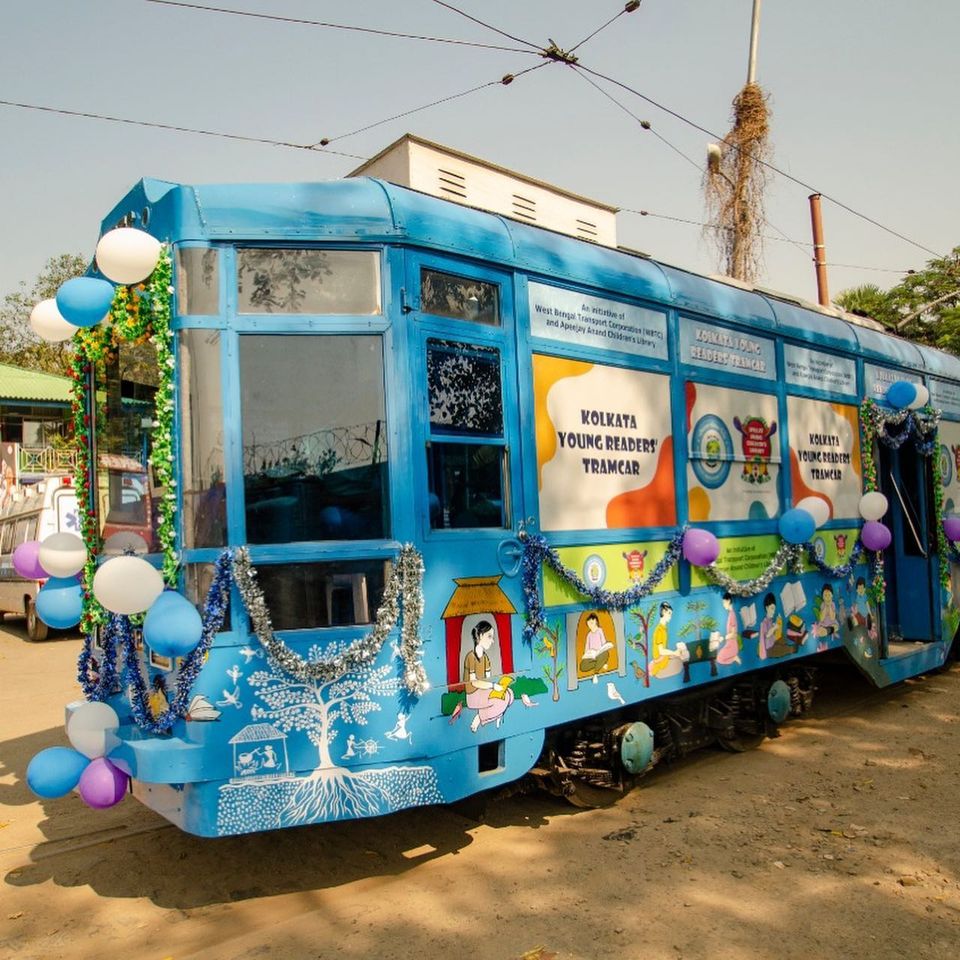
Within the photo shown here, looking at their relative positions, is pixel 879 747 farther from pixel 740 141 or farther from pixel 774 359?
pixel 740 141

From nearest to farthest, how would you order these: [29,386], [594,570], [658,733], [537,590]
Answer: [537,590], [594,570], [658,733], [29,386]

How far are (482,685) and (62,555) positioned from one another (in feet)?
7.88

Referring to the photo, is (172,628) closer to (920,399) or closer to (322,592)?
(322,592)

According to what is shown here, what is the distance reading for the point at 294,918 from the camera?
414 centimetres

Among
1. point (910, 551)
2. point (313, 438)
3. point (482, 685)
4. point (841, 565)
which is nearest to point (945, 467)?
point (910, 551)

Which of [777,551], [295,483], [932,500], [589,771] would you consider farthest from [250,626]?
[932,500]

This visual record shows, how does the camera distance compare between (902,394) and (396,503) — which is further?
(902,394)

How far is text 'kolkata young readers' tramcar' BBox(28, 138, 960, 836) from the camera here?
4.04 metres

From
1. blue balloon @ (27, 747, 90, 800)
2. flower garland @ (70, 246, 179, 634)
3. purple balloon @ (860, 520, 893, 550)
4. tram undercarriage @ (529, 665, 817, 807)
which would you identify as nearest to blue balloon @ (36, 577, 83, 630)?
flower garland @ (70, 246, 179, 634)

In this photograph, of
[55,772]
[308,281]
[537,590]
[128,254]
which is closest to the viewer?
[128,254]

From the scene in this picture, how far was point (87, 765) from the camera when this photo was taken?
4.46 metres

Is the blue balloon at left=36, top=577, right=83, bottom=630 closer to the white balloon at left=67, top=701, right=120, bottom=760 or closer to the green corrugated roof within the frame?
the white balloon at left=67, top=701, right=120, bottom=760

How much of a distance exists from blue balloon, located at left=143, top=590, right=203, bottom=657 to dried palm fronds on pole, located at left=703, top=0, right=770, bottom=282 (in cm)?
1380

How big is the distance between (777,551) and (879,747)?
1.80 meters
